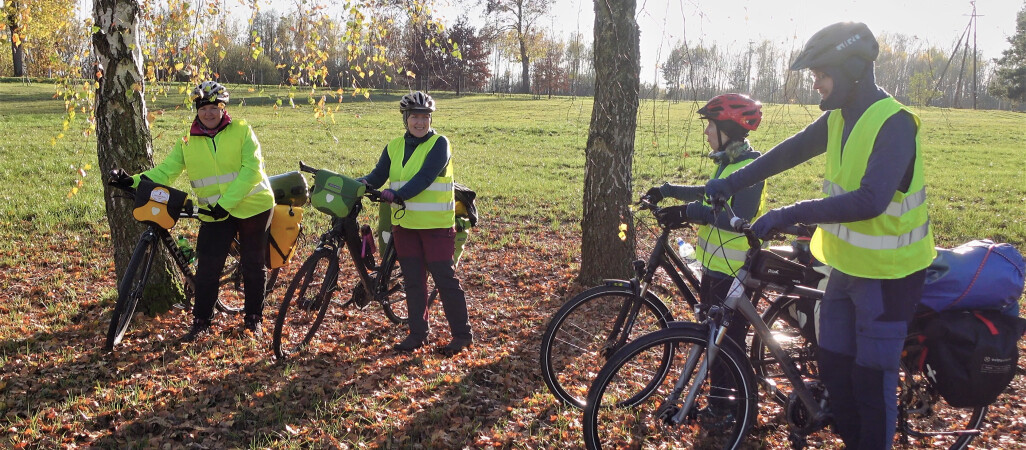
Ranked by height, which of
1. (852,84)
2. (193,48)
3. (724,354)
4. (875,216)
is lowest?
(724,354)

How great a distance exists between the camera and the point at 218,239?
17.1 ft

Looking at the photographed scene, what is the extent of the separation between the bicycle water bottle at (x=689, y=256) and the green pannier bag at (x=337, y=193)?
7.76 ft

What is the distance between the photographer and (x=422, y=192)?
5.08 meters

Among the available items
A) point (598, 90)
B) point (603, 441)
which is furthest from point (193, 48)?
point (603, 441)

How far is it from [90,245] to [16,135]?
11873mm

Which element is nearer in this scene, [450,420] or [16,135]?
[450,420]

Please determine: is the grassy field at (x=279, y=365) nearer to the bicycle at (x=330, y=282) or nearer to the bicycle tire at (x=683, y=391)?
the bicycle at (x=330, y=282)

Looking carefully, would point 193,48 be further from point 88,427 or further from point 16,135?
point 16,135

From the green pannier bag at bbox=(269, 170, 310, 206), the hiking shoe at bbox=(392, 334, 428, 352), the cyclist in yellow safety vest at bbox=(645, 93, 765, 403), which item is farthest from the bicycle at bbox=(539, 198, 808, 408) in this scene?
the green pannier bag at bbox=(269, 170, 310, 206)

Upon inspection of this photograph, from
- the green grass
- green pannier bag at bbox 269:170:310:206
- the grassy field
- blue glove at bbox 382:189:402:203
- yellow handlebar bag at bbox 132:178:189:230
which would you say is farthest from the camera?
the green grass

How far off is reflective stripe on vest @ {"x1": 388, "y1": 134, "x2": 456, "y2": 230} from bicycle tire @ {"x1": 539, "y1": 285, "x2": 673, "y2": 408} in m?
1.37

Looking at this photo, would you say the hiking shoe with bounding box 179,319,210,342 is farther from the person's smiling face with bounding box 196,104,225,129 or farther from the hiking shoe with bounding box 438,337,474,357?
the hiking shoe with bounding box 438,337,474,357

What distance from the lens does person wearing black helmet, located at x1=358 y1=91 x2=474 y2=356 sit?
4988 millimetres

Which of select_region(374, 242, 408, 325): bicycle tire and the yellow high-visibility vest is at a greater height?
the yellow high-visibility vest
